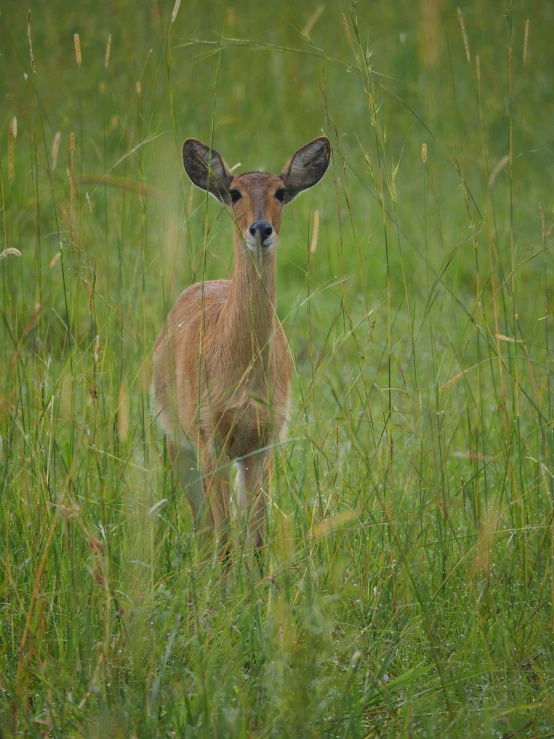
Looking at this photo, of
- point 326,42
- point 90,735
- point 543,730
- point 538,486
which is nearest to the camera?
point 90,735

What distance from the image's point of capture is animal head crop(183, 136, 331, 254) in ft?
13.4

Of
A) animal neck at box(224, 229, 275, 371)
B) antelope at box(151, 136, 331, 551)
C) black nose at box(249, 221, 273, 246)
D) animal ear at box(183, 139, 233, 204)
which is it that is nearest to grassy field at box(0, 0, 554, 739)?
antelope at box(151, 136, 331, 551)

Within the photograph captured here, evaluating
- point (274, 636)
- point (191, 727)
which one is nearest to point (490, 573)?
point (274, 636)

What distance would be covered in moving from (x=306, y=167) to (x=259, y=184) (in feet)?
0.98

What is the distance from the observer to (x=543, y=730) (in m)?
2.51

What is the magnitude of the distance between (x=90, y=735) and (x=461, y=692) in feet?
3.09

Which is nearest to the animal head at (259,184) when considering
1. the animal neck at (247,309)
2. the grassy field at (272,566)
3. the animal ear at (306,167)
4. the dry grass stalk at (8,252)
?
the animal ear at (306,167)

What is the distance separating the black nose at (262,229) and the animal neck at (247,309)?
5.8 inches

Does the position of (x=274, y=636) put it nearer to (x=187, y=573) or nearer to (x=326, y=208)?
(x=187, y=573)

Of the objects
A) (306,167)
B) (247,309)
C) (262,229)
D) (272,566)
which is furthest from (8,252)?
(306,167)

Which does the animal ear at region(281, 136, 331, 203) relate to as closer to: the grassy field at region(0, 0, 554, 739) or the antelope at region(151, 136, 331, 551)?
the antelope at region(151, 136, 331, 551)

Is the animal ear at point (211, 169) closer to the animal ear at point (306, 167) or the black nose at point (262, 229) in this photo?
the animal ear at point (306, 167)

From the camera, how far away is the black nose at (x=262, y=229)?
13.1 feet

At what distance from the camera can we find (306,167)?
451 centimetres
